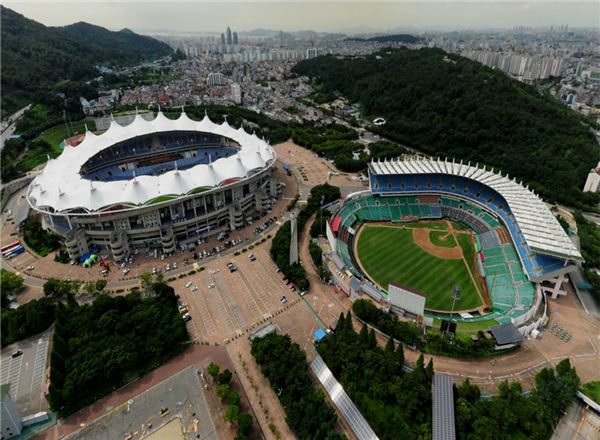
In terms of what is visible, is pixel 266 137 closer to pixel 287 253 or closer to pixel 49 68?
pixel 287 253

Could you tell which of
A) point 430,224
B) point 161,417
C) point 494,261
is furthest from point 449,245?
point 161,417

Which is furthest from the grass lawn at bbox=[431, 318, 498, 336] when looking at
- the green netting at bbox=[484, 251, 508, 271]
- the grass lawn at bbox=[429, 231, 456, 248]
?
the grass lawn at bbox=[429, 231, 456, 248]

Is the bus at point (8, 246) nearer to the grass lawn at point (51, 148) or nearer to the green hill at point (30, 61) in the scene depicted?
the grass lawn at point (51, 148)

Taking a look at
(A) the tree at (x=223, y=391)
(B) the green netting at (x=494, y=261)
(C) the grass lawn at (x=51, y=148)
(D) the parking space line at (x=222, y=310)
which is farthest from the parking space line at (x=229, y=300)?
(C) the grass lawn at (x=51, y=148)

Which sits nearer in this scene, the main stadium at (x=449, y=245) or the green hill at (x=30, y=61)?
the main stadium at (x=449, y=245)

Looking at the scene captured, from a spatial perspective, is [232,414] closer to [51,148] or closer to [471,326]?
[471,326]
